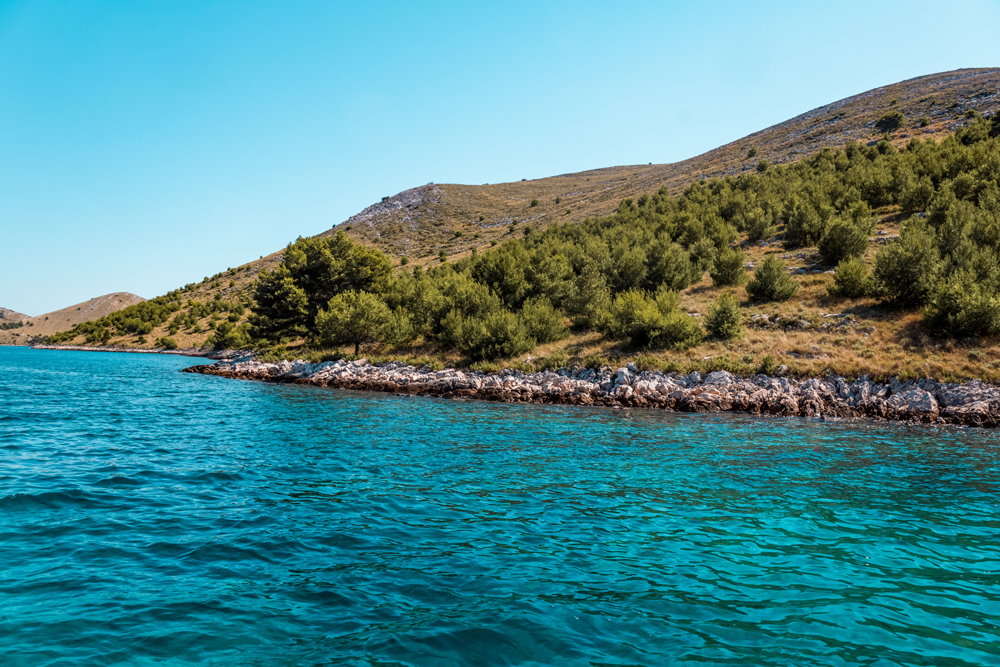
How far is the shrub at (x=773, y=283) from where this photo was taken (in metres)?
30.4

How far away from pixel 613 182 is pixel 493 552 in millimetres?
112932

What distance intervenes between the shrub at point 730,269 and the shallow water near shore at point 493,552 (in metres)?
21.3

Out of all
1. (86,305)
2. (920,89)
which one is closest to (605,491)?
(920,89)

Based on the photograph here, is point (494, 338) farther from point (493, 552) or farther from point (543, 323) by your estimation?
point (493, 552)

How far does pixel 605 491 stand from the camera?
33.8 ft

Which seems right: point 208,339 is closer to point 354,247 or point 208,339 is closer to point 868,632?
point 354,247

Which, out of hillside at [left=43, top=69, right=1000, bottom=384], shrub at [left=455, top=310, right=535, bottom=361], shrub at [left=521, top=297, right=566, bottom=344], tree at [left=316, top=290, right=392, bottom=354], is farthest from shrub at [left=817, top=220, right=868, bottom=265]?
tree at [left=316, top=290, right=392, bottom=354]

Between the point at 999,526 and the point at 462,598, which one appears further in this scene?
the point at 999,526

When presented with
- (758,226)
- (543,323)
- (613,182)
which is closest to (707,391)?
(543,323)

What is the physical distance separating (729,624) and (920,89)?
9534cm

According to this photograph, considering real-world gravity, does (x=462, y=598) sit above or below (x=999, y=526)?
above

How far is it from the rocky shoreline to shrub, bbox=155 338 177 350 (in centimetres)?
6589

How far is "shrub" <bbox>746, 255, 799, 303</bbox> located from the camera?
30.4 metres

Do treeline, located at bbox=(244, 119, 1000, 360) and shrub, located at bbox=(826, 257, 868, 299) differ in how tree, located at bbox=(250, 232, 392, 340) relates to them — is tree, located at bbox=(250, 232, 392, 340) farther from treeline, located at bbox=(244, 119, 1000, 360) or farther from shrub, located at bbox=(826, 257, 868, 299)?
shrub, located at bbox=(826, 257, 868, 299)
